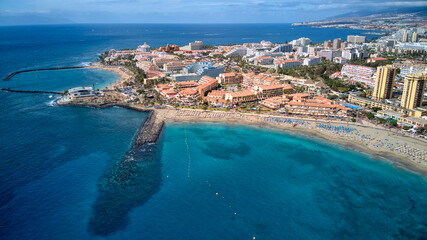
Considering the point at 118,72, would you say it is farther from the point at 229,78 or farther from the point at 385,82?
the point at 385,82

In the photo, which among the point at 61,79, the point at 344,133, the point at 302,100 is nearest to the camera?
the point at 344,133

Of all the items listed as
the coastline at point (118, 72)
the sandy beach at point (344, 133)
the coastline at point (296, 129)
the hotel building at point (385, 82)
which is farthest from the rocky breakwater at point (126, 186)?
the hotel building at point (385, 82)

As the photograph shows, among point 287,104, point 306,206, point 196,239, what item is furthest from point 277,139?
point 196,239

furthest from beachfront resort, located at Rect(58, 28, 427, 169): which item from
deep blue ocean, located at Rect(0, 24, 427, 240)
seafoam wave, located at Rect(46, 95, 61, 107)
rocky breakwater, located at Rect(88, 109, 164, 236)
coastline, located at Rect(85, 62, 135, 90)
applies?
rocky breakwater, located at Rect(88, 109, 164, 236)

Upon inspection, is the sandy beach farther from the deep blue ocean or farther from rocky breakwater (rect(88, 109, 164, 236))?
rocky breakwater (rect(88, 109, 164, 236))

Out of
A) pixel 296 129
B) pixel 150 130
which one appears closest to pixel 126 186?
pixel 150 130

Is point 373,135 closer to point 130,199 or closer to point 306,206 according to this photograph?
point 306,206
